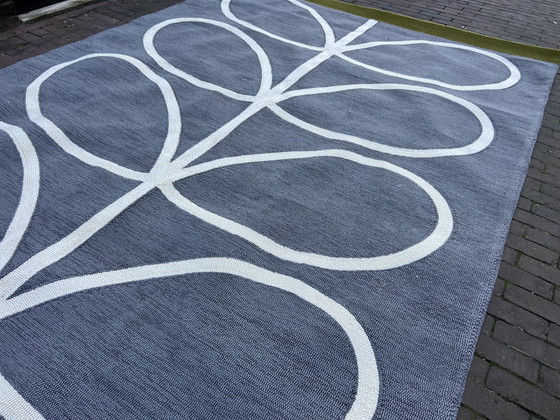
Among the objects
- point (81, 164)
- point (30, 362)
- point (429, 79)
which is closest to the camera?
point (30, 362)

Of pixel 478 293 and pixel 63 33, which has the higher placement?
pixel 63 33

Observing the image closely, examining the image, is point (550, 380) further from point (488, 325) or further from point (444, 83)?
point (444, 83)

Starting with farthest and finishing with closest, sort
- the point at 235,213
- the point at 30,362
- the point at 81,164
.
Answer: the point at 81,164, the point at 235,213, the point at 30,362

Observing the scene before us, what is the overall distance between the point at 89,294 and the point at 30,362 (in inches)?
11.6

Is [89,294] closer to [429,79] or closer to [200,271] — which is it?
[200,271]

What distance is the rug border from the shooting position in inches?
142

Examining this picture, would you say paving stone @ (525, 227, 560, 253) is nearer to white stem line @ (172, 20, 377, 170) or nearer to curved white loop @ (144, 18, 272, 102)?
white stem line @ (172, 20, 377, 170)

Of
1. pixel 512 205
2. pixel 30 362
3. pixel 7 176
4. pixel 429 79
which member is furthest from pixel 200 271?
pixel 429 79

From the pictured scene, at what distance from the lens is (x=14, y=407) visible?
53.4 inches

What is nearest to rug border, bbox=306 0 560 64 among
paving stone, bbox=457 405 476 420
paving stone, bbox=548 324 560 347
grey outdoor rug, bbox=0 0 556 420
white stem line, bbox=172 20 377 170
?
white stem line, bbox=172 20 377 170

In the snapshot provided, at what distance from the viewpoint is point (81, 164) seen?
2.21 meters

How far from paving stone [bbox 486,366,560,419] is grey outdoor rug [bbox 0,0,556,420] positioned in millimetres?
119

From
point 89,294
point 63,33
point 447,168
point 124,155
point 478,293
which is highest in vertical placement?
point 63,33

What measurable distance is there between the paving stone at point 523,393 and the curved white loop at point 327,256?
1.77ft
